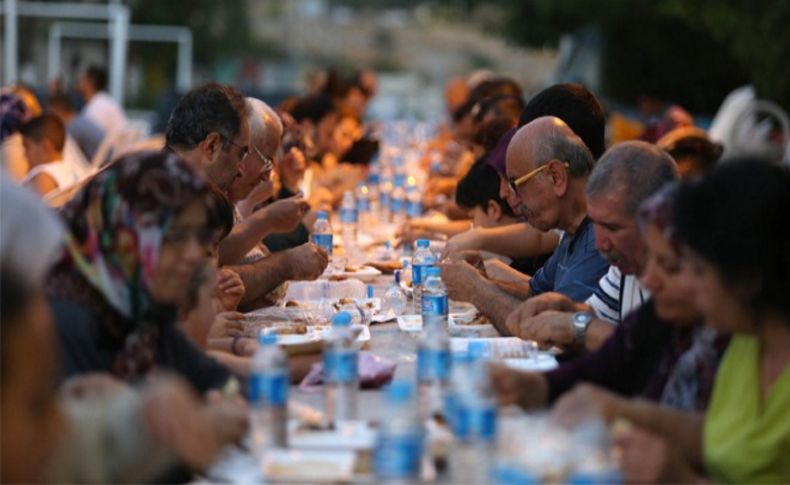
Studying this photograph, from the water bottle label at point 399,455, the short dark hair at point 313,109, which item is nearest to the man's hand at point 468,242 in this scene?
the water bottle label at point 399,455

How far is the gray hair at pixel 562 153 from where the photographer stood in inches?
251

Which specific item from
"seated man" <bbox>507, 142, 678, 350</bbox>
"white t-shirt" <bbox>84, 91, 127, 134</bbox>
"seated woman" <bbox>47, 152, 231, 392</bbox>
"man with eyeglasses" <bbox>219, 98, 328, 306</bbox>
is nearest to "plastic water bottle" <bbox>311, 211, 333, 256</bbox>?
"man with eyeglasses" <bbox>219, 98, 328, 306</bbox>

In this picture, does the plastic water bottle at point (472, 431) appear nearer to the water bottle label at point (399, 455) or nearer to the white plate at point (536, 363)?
the water bottle label at point (399, 455)

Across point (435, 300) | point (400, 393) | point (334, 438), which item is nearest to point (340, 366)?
point (334, 438)

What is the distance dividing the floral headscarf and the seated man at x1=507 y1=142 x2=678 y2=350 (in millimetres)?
1534

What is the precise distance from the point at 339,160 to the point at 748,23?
6.76 m

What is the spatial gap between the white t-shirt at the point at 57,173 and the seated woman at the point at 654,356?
6.82 m

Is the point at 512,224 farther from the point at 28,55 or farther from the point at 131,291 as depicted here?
the point at 28,55

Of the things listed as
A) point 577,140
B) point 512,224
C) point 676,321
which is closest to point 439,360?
point 676,321

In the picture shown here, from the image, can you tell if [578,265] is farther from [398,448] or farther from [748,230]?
[398,448]

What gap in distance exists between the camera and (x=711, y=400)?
3.93 metres

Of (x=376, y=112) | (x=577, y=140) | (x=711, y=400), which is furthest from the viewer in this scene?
(x=376, y=112)

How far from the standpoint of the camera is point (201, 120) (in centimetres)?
639

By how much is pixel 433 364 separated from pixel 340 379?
262 mm
